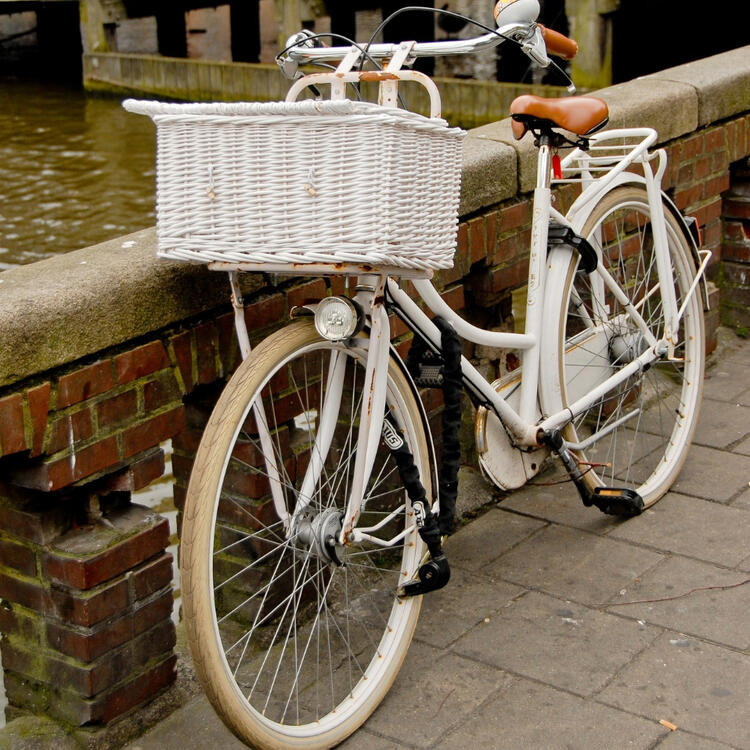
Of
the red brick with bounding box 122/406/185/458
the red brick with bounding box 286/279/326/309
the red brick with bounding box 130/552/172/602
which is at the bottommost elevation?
the red brick with bounding box 130/552/172/602

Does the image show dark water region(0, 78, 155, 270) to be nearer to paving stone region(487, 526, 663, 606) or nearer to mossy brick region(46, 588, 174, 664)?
paving stone region(487, 526, 663, 606)

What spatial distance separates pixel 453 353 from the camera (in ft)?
9.10

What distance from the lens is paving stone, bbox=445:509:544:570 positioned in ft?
11.5

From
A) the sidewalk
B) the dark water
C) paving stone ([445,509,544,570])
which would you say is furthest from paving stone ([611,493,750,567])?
the dark water

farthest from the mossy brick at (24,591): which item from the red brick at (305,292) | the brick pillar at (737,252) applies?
the brick pillar at (737,252)

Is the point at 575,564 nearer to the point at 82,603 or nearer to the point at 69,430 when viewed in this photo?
the point at 82,603

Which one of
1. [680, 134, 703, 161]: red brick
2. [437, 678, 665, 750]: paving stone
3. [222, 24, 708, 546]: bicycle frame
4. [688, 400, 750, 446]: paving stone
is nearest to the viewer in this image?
[222, 24, 708, 546]: bicycle frame

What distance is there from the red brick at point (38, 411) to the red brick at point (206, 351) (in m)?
0.43

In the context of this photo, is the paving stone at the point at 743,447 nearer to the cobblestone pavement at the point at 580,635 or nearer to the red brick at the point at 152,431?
the cobblestone pavement at the point at 580,635

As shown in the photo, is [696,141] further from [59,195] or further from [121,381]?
[59,195]

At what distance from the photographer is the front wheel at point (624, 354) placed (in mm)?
3482

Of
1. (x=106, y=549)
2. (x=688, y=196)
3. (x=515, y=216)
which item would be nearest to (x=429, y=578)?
(x=106, y=549)

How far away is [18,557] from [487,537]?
4.77ft

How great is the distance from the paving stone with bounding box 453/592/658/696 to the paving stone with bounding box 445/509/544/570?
10.8 inches
